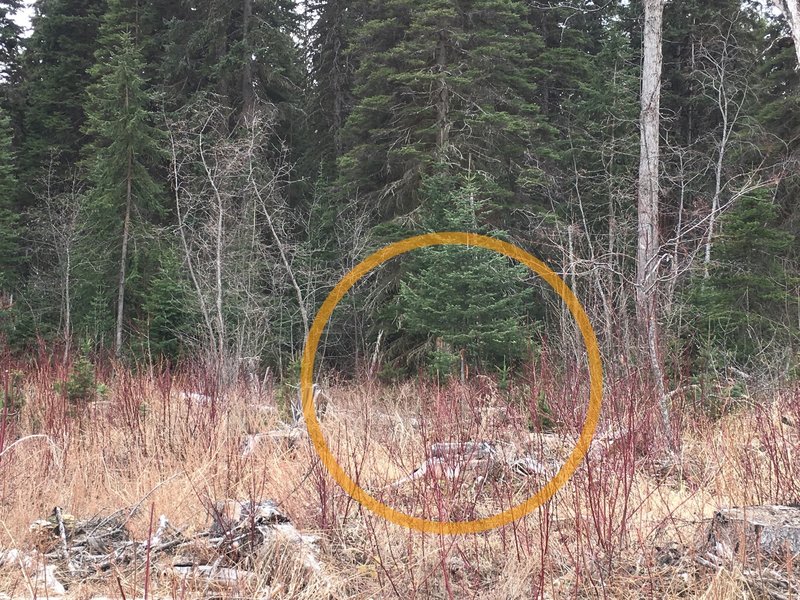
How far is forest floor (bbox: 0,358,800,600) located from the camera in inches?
109

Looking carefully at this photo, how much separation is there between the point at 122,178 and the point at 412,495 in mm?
15531

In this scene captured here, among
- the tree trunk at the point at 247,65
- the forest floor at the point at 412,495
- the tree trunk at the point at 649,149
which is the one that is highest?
the tree trunk at the point at 247,65

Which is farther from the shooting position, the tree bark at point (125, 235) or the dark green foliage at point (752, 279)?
the tree bark at point (125, 235)

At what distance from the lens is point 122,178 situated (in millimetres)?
16547

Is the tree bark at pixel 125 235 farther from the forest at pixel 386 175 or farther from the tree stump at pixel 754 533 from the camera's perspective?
the tree stump at pixel 754 533

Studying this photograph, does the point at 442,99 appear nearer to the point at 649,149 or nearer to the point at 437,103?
the point at 437,103

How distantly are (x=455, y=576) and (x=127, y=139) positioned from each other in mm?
15997

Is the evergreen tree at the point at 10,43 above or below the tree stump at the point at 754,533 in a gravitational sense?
above

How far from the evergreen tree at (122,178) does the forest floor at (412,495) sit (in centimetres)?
1136

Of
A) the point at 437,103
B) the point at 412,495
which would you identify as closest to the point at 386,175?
the point at 437,103

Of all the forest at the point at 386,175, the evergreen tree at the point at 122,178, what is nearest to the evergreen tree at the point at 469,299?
the forest at the point at 386,175

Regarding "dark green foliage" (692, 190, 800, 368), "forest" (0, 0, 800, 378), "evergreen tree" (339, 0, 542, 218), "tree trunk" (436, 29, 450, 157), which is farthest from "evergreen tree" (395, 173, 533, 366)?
"dark green foliage" (692, 190, 800, 368)

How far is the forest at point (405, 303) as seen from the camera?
10.1ft

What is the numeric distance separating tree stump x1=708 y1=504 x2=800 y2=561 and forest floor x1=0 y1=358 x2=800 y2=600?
0.05 metres
